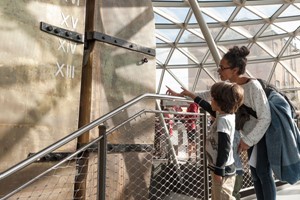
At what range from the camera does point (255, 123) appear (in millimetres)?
2904

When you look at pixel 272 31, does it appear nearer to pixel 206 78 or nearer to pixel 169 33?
pixel 169 33

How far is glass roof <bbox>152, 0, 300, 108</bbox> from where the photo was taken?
15703 mm

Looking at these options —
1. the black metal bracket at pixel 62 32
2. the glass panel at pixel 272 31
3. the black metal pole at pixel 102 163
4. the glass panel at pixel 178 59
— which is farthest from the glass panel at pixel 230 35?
the black metal pole at pixel 102 163

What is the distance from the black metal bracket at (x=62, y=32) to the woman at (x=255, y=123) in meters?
1.40

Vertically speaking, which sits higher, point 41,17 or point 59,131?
point 41,17

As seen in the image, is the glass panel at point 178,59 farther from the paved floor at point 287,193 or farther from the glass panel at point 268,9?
the paved floor at point 287,193

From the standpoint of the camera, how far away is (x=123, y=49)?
3576mm

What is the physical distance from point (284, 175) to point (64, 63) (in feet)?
7.24

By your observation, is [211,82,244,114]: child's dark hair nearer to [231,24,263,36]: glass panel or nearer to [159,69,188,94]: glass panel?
[231,24,263,36]: glass panel

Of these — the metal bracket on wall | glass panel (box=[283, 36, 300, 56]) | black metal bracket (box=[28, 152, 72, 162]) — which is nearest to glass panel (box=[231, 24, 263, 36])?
glass panel (box=[283, 36, 300, 56])

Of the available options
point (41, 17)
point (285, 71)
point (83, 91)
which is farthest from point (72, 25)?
point (285, 71)

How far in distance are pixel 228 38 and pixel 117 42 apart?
630 inches

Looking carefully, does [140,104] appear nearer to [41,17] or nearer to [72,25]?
[72,25]

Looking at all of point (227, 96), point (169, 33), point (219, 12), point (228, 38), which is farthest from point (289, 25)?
point (227, 96)
